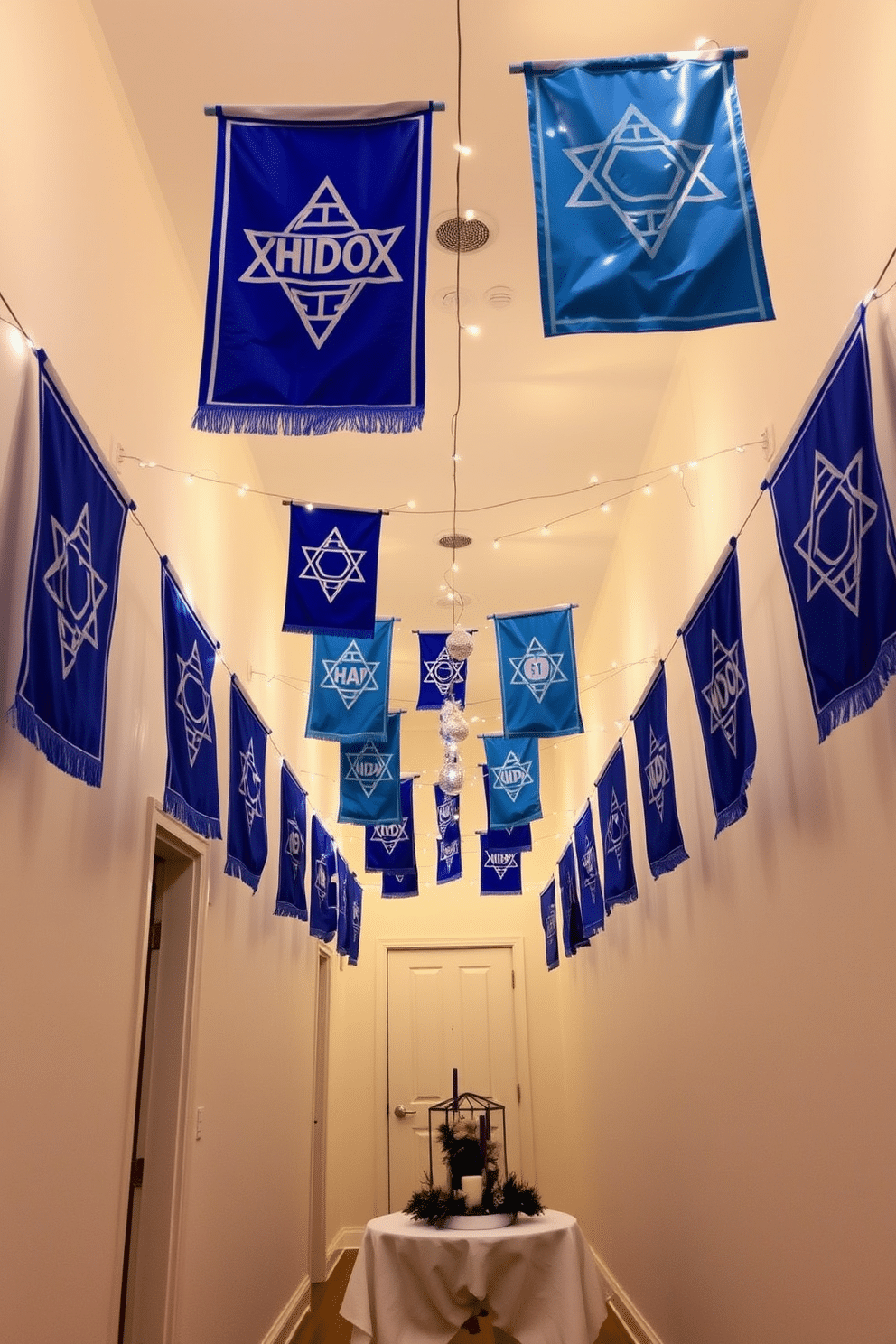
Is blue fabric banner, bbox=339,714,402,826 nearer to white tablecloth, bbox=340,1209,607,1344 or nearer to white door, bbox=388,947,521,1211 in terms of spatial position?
white tablecloth, bbox=340,1209,607,1344

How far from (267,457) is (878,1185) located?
190 inches

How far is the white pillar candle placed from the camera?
4.69 meters

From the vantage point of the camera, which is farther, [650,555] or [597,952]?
[597,952]

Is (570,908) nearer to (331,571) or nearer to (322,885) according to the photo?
(322,885)

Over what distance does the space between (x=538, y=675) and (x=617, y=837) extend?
38.5 inches

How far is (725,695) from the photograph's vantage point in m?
3.40

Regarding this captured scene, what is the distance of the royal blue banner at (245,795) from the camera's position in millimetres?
4461

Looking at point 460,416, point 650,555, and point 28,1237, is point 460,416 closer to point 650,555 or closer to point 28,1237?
point 650,555

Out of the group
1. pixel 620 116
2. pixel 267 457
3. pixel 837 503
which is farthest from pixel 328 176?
pixel 267 457

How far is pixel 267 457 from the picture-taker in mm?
6121

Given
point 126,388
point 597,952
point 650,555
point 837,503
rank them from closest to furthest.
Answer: point 837,503, point 126,388, point 650,555, point 597,952

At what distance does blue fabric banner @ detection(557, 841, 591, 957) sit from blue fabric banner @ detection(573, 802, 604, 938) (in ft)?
0.51

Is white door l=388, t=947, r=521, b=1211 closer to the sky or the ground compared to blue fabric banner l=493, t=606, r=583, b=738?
closer to the ground

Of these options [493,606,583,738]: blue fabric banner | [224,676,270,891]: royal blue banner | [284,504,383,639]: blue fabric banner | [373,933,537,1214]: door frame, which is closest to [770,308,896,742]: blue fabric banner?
[284,504,383,639]: blue fabric banner
